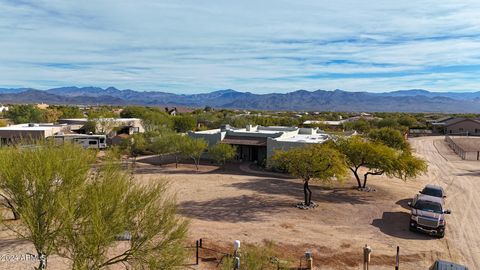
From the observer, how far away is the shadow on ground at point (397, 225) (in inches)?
898

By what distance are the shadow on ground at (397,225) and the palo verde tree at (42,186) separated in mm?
17824

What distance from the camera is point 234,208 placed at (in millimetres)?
27859

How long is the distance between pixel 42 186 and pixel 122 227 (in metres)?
3.23

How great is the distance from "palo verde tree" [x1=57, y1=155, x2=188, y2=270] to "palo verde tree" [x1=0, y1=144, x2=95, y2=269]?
53 cm

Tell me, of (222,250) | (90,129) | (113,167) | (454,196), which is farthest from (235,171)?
(90,129)

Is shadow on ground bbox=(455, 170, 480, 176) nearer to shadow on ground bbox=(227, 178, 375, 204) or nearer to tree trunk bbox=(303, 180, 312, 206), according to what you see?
shadow on ground bbox=(227, 178, 375, 204)

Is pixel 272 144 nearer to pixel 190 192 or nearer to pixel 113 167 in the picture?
pixel 190 192

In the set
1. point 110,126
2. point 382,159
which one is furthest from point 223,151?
point 110,126

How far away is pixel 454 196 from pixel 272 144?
62.4 feet

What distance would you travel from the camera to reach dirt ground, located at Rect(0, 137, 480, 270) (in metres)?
19.8

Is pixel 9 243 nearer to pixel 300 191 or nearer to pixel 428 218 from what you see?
pixel 300 191

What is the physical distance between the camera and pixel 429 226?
22719 mm

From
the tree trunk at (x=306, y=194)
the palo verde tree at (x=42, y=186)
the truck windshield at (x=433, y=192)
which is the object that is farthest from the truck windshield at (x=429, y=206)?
the palo verde tree at (x=42, y=186)

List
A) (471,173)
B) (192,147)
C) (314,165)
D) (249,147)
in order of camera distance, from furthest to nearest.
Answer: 1. (249,147)
2. (192,147)
3. (471,173)
4. (314,165)
